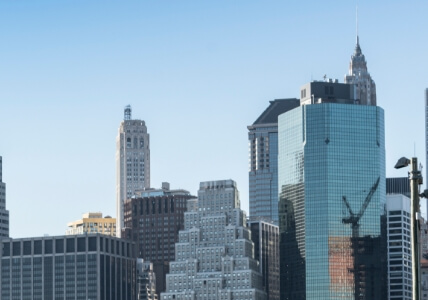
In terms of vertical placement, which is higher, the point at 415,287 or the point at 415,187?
the point at 415,187

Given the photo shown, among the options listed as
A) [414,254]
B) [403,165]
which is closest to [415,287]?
[414,254]

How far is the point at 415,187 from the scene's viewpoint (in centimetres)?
2809

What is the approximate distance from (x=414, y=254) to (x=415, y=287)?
2.76 feet

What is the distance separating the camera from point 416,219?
28.3 meters

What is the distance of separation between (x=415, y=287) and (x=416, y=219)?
1.48 metres

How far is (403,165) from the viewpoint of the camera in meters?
29.0

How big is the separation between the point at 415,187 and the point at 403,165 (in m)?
Result: 1.05

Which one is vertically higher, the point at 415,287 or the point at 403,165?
the point at 403,165

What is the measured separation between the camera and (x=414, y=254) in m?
28.7

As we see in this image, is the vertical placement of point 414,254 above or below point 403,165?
below

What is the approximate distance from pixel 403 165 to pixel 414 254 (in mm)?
2005

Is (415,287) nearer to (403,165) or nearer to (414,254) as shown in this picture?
(414,254)
